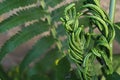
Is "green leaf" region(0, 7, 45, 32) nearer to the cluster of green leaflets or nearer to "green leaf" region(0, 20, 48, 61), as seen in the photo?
"green leaf" region(0, 20, 48, 61)

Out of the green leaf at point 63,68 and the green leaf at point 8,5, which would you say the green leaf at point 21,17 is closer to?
the green leaf at point 8,5

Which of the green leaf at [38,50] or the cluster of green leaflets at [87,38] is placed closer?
the cluster of green leaflets at [87,38]

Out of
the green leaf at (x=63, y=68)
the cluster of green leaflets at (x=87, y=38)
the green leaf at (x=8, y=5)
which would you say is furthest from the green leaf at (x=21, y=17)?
the cluster of green leaflets at (x=87, y=38)

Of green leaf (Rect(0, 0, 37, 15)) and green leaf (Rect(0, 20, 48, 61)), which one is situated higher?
green leaf (Rect(0, 0, 37, 15))

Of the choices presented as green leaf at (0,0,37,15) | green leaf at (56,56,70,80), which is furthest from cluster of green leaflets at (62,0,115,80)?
green leaf at (0,0,37,15)

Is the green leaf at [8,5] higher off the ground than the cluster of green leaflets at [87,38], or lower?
lower


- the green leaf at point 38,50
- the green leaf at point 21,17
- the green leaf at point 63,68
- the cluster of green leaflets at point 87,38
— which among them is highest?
the cluster of green leaflets at point 87,38

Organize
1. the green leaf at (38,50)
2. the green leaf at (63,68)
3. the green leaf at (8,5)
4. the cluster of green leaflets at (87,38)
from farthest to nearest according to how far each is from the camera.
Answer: the green leaf at (38,50)
the green leaf at (8,5)
the green leaf at (63,68)
the cluster of green leaflets at (87,38)

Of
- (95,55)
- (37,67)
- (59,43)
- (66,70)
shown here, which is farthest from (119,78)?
(37,67)
